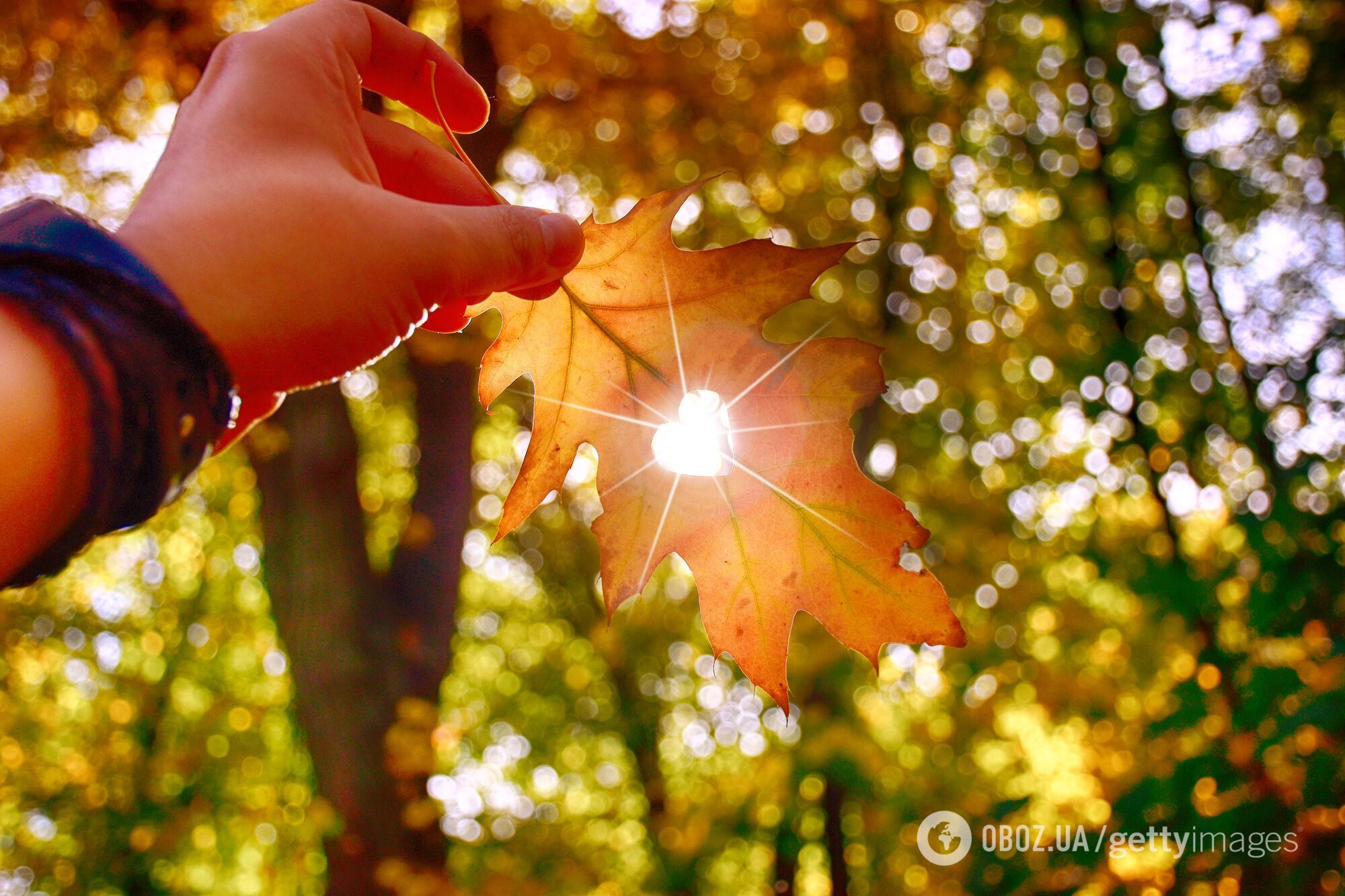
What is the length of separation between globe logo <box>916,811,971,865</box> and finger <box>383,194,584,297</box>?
14.2ft

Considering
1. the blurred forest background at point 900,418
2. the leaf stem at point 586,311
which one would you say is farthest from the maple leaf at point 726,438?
Answer: the blurred forest background at point 900,418

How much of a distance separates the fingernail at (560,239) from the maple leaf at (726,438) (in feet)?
0.21

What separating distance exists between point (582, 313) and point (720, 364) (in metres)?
0.21

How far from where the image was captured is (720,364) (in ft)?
3.17

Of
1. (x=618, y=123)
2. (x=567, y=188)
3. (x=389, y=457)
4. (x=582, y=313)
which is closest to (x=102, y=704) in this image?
(x=389, y=457)

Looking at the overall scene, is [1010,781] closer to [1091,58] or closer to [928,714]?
[928,714]

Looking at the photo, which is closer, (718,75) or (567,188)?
(718,75)

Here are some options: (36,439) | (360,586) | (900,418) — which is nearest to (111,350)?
(36,439)

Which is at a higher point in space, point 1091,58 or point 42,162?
point 1091,58

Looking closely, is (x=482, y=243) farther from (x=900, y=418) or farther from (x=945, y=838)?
(x=900, y=418)

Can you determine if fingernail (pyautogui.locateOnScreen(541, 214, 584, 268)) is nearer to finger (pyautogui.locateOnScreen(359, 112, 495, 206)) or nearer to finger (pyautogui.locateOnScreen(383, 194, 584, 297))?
finger (pyautogui.locateOnScreen(383, 194, 584, 297))

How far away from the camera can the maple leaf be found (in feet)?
2.83

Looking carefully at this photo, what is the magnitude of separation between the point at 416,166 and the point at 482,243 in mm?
341

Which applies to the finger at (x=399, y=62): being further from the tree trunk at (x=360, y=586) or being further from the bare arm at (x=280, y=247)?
the tree trunk at (x=360, y=586)
